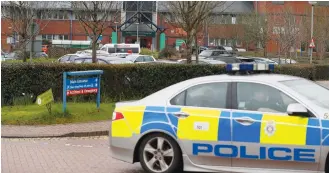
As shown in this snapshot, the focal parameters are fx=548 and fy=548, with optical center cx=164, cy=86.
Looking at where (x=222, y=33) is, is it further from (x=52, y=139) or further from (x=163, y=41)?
(x=52, y=139)

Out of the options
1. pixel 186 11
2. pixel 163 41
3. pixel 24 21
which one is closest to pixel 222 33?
pixel 163 41

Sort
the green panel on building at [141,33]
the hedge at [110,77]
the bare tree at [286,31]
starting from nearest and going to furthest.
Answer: the hedge at [110,77], the bare tree at [286,31], the green panel on building at [141,33]

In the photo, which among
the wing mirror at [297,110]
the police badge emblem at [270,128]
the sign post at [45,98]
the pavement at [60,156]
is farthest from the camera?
the sign post at [45,98]

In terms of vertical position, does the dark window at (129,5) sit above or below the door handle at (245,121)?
above

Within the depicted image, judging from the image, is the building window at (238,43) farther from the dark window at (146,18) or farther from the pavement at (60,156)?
the pavement at (60,156)

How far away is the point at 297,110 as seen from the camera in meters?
6.34

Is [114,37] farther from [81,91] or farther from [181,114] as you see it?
[181,114]

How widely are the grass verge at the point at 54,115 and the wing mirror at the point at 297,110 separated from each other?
28.6 ft

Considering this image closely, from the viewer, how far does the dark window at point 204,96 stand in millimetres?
6955

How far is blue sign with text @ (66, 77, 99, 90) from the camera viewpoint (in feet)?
47.8

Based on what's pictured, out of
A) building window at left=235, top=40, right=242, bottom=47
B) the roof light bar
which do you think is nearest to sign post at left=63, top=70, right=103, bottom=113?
the roof light bar

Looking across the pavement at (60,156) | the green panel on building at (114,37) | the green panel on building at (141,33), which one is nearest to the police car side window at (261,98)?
the pavement at (60,156)

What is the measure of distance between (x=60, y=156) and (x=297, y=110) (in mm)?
4731

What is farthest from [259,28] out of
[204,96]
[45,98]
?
[204,96]
